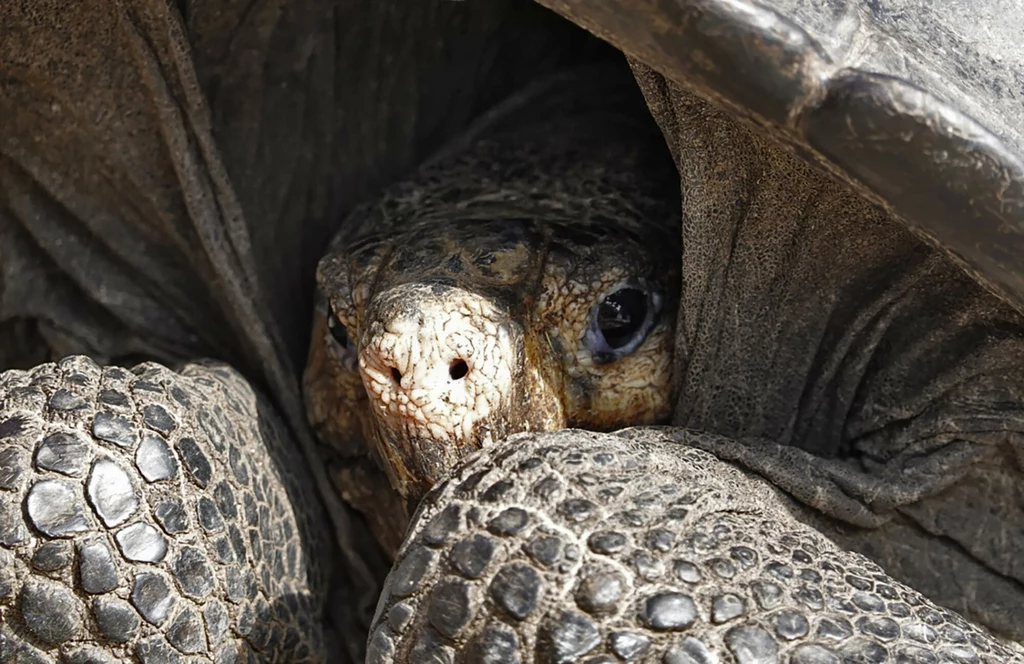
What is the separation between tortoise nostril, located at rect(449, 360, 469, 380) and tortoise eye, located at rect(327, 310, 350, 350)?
1.14ft

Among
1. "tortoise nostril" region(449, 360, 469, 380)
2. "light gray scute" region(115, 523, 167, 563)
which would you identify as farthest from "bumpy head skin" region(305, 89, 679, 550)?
"light gray scute" region(115, 523, 167, 563)

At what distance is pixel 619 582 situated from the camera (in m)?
1.13

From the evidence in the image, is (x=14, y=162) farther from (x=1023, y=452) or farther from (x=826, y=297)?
(x=1023, y=452)

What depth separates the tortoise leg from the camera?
51.8 inches

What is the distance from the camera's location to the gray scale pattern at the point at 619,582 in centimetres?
111

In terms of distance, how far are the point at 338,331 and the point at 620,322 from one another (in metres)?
0.41

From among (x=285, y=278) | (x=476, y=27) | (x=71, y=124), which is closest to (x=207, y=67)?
(x=71, y=124)

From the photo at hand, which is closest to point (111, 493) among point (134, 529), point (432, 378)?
point (134, 529)

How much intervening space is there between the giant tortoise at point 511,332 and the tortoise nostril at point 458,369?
11 mm

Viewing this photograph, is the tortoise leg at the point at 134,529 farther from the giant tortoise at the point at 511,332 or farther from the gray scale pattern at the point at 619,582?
the gray scale pattern at the point at 619,582

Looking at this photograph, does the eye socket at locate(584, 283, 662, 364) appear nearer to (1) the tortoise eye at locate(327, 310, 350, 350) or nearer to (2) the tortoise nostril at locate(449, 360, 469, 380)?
(2) the tortoise nostril at locate(449, 360, 469, 380)

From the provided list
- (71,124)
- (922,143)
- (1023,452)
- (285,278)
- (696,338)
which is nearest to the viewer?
(922,143)

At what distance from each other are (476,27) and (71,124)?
0.73 metres

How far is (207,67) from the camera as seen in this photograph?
5.86ft
